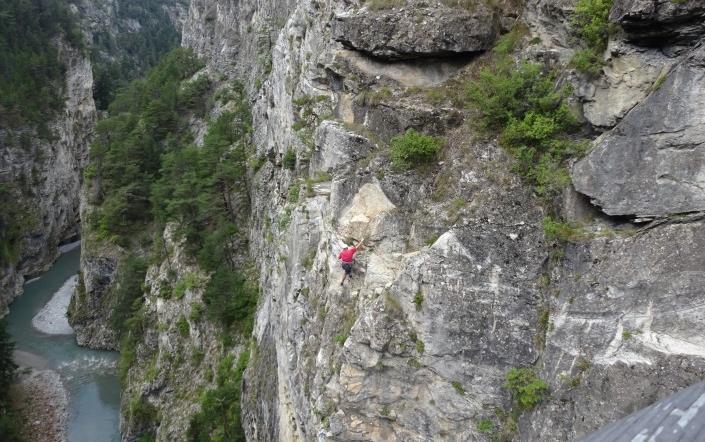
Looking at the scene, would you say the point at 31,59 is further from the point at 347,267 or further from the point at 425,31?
the point at 347,267

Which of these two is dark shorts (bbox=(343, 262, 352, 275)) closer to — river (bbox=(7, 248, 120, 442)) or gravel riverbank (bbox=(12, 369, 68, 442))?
river (bbox=(7, 248, 120, 442))

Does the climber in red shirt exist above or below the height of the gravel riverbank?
above

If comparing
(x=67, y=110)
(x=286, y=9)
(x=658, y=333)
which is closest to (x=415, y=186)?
(x=658, y=333)

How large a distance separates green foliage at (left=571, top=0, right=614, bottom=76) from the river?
2935cm

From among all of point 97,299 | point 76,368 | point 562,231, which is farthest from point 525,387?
point 97,299

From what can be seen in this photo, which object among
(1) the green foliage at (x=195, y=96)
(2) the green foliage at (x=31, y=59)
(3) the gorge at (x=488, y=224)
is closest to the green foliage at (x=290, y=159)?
(3) the gorge at (x=488, y=224)

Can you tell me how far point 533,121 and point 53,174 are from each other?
5216cm

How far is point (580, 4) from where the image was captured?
27.9 feet

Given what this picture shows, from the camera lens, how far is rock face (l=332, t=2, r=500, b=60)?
10.7 m

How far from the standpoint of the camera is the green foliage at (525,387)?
26.6 feet

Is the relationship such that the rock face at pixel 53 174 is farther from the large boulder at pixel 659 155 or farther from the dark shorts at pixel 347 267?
the large boulder at pixel 659 155

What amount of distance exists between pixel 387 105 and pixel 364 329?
16.9 feet

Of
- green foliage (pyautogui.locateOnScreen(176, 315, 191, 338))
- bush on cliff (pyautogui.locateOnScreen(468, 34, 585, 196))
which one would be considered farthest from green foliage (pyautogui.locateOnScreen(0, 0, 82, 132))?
bush on cliff (pyautogui.locateOnScreen(468, 34, 585, 196))

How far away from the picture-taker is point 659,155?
24.2ft
